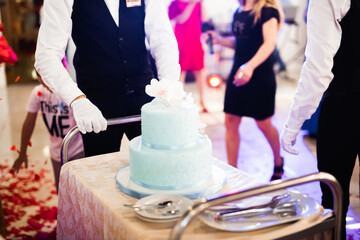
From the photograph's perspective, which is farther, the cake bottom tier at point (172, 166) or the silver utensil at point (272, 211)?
the cake bottom tier at point (172, 166)

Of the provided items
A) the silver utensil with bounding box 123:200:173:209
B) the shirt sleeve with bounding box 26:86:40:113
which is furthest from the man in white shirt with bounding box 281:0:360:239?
the shirt sleeve with bounding box 26:86:40:113

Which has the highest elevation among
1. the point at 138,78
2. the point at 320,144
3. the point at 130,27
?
the point at 130,27

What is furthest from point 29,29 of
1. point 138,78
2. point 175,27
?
point 138,78

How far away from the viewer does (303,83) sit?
1.76 meters

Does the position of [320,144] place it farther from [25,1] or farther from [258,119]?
[25,1]

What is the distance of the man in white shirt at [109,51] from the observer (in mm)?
1852

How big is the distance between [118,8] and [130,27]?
0.31ft

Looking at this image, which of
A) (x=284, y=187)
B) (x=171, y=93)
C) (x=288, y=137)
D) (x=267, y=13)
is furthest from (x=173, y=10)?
(x=284, y=187)

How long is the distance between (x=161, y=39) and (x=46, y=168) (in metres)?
2.16

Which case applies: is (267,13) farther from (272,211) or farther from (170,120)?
(272,211)

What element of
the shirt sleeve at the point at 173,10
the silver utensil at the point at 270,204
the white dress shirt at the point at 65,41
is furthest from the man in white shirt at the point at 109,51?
the shirt sleeve at the point at 173,10

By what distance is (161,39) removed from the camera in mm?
2029

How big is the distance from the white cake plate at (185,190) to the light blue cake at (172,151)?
15mm

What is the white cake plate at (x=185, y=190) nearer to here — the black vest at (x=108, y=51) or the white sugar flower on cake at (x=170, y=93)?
the white sugar flower on cake at (x=170, y=93)
